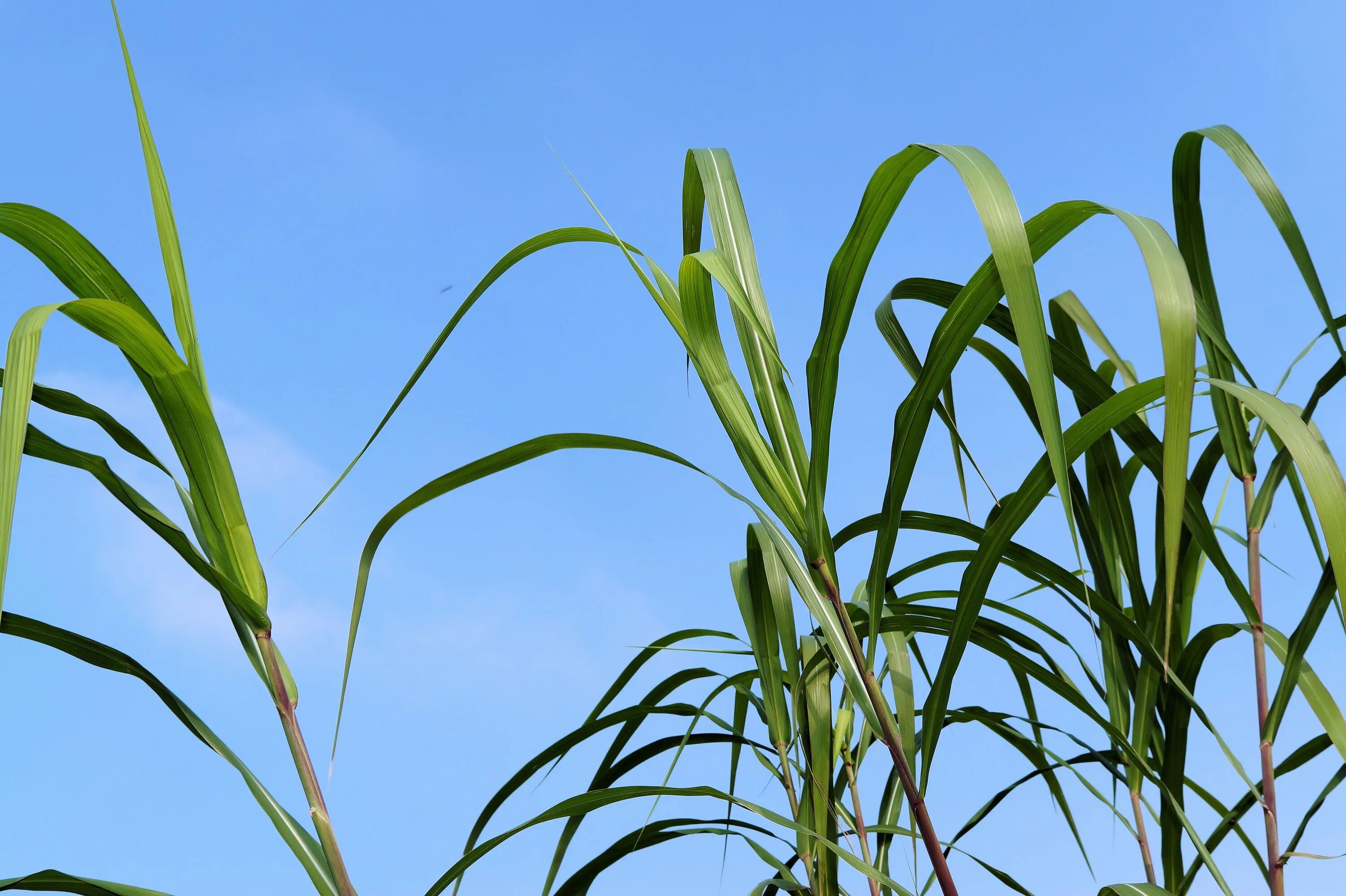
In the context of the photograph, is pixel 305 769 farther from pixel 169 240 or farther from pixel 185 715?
pixel 169 240

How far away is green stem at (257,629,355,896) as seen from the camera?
0.57m

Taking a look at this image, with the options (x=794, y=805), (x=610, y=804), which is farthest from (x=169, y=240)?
(x=794, y=805)

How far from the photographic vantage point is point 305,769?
1.90 ft

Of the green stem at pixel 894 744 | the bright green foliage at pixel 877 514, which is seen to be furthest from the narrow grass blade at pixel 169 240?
the green stem at pixel 894 744

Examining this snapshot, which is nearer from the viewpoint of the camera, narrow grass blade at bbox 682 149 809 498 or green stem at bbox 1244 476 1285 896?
narrow grass blade at bbox 682 149 809 498

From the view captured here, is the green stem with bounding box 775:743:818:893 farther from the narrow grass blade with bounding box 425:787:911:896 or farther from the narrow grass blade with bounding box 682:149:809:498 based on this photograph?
the narrow grass blade with bounding box 682:149:809:498

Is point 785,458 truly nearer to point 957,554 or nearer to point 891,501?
point 891,501

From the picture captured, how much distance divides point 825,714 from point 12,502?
618 millimetres

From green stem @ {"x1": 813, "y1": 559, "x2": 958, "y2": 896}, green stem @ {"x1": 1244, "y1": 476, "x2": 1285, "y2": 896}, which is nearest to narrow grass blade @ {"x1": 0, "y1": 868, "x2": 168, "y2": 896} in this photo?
green stem @ {"x1": 813, "y1": 559, "x2": 958, "y2": 896}

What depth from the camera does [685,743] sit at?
31.0 inches

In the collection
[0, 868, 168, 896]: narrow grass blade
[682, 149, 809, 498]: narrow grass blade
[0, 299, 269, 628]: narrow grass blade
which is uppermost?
[682, 149, 809, 498]: narrow grass blade

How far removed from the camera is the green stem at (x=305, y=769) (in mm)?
573

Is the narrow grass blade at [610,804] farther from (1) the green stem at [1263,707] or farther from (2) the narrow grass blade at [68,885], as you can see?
(1) the green stem at [1263,707]

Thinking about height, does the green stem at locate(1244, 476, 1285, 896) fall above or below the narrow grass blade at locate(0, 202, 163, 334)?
below
